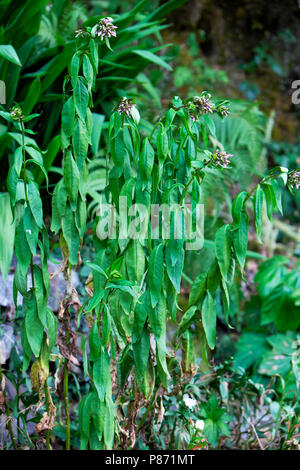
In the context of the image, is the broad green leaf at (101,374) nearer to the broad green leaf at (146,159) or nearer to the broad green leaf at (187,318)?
the broad green leaf at (187,318)

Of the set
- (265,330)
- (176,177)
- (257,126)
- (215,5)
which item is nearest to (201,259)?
(265,330)

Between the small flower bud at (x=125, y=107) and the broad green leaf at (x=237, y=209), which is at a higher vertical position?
the small flower bud at (x=125, y=107)

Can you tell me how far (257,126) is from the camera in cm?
291

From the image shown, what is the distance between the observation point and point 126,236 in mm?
1120

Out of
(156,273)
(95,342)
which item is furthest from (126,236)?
(95,342)

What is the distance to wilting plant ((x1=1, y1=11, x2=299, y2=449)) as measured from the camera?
41.3 inches

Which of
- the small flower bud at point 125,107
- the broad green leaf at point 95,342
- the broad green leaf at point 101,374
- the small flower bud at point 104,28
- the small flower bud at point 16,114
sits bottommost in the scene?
the broad green leaf at point 101,374

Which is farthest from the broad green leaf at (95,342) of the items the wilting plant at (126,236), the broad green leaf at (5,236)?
the broad green leaf at (5,236)

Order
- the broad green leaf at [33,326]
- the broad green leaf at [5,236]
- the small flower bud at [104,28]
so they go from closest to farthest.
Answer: the small flower bud at [104,28] < the broad green leaf at [33,326] < the broad green leaf at [5,236]

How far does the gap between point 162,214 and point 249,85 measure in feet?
10.5

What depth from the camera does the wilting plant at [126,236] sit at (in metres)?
1.05

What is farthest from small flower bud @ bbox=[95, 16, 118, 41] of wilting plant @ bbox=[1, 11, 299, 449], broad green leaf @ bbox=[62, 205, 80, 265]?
broad green leaf @ bbox=[62, 205, 80, 265]

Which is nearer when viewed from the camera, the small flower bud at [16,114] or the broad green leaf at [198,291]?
the small flower bud at [16,114]
